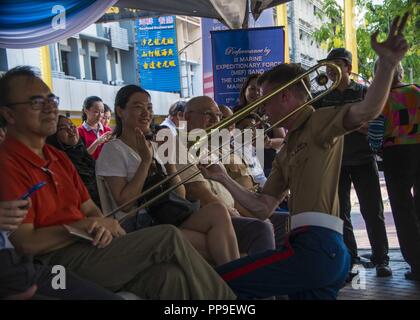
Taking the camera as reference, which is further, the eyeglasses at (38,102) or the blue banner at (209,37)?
the blue banner at (209,37)

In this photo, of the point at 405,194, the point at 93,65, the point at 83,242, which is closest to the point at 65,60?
the point at 93,65

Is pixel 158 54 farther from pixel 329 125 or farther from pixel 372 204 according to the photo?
pixel 329 125

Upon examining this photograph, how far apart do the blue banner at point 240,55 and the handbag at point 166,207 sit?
330 centimetres

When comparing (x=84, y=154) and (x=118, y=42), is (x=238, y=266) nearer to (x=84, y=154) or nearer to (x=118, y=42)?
(x=84, y=154)

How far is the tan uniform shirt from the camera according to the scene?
235 centimetres

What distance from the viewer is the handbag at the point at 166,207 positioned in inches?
121

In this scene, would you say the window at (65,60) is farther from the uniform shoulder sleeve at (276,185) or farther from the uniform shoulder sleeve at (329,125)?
the uniform shoulder sleeve at (329,125)

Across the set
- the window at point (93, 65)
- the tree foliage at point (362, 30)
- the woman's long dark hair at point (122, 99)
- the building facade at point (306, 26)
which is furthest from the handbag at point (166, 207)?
the building facade at point (306, 26)

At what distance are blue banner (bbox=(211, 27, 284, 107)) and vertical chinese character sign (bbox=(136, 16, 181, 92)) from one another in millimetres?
8745

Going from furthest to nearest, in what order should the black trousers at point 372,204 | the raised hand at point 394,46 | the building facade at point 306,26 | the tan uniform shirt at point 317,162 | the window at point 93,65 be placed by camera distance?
the building facade at point 306,26 → the window at point 93,65 → the black trousers at point 372,204 → the tan uniform shirt at point 317,162 → the raised hand at point 394,46

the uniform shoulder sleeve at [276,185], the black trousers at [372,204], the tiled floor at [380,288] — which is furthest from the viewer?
the black trousers at [372,204]

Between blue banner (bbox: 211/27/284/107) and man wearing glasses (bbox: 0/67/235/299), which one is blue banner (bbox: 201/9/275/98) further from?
man wearing glasses (bbox: 0/67/235/299)

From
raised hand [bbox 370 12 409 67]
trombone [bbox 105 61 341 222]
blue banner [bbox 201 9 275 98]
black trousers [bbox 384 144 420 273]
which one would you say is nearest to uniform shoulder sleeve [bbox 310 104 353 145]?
trombone [bbox 105 61 341 222]

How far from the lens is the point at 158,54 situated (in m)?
15.2
